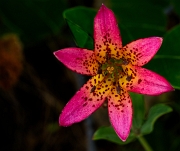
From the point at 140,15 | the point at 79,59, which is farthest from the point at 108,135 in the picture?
the point at 140,15

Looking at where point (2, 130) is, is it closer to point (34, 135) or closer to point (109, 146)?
point (34, 135)

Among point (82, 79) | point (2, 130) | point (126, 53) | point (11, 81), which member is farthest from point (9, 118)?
point (126, 53)

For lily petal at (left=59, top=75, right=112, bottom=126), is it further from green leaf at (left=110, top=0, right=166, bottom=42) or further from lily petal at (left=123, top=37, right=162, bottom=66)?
green leaf at (left=110, top=0, right=166, bottom=42)

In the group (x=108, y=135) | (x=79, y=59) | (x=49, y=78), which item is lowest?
(x=49, y=78)

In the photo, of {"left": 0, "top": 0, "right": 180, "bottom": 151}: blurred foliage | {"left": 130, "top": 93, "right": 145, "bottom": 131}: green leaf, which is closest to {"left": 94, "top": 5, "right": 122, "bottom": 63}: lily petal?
{"left": 130, "top": 93, "right": 145, "bottom": 131}: green leaf

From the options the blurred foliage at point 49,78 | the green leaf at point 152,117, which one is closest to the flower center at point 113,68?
the green leaf at point 152,117

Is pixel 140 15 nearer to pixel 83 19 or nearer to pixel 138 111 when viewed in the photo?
pixel 83 19
